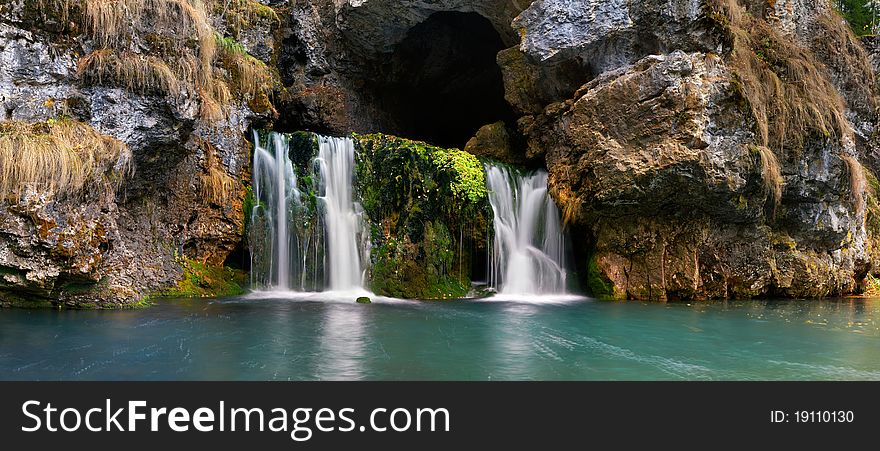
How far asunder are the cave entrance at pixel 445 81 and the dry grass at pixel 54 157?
331 inches

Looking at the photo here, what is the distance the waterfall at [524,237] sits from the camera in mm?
11461

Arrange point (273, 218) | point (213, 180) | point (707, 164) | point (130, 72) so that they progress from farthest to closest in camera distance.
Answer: point (273, 218) → point (213, 180) → point (707, 164) → point (130, 72)

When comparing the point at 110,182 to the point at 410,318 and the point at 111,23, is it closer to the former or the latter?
the point at 111,23

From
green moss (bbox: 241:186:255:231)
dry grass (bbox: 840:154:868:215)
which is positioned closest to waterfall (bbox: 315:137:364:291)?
green moss (bbox: 241:186:255:231)

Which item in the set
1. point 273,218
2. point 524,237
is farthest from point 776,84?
point 273,218

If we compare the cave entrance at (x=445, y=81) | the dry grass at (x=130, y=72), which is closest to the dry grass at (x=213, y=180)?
the dry grass at (x=130, y=72)

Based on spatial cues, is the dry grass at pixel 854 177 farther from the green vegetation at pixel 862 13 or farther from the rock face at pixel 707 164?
the green vegetation at pixel 862 13

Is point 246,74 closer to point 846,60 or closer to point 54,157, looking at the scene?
point 54,157

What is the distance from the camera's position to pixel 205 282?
1045 centimetres

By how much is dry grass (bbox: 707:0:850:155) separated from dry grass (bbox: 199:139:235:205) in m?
9.04

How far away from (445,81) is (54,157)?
11296 millimetres

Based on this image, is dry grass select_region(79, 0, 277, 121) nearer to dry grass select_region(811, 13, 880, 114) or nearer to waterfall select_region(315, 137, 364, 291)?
waterfall select_region(315, 137, 364, 291)

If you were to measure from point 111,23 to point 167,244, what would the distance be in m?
3.64

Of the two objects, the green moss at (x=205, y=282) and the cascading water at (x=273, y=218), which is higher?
the cascading water at (x=273, y=218)
